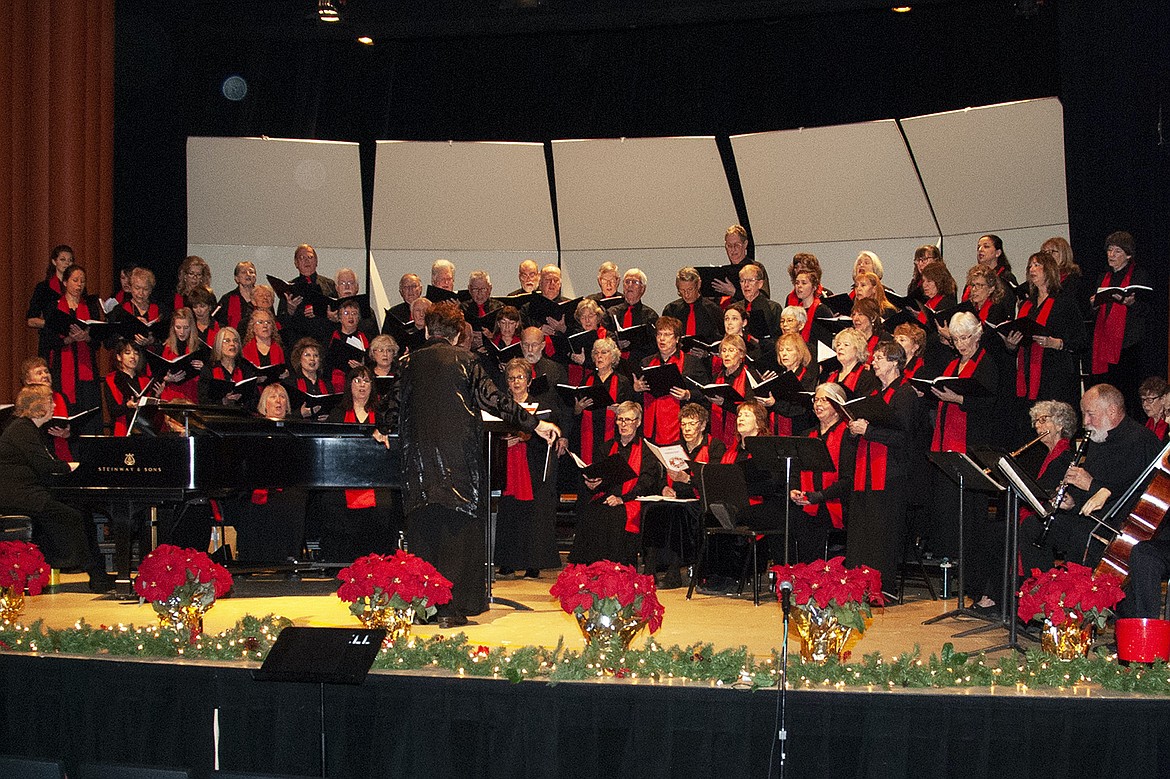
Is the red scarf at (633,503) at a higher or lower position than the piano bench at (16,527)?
higher

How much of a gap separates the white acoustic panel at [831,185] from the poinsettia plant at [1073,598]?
6.24m

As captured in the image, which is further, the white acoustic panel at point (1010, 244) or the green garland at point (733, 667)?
the white acoustic panel at point (1010, 244)

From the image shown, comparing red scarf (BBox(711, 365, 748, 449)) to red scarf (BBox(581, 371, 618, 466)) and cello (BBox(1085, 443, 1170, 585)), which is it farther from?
cello (BBox(1085, 443, 1170, 585))

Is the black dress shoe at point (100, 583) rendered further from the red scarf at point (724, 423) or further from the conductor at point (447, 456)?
the red scarf at point (724, 423)

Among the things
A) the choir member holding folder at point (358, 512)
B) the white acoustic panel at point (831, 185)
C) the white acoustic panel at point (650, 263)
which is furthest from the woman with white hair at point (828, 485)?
the white acoustic panel at point (650, 263)

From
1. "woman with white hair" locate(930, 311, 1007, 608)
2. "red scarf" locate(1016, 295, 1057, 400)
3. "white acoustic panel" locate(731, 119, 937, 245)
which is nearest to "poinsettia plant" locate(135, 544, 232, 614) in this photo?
"woman with white hair" locate(930, 311, 1007, 608)

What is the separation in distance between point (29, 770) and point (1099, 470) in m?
4.81

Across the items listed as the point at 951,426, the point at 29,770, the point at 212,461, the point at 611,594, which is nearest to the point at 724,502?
the point at 951,426

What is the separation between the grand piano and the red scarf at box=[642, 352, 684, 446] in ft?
6.44

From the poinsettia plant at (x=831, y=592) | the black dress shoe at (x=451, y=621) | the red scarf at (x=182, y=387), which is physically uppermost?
the red scarf at (x=182, y=387)

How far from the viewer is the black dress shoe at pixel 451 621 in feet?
20.8

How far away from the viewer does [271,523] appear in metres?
8.41

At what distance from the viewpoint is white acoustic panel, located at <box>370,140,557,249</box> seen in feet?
39.2

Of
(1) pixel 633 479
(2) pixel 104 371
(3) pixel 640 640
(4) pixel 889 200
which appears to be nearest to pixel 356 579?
(3) pixel 640 640
